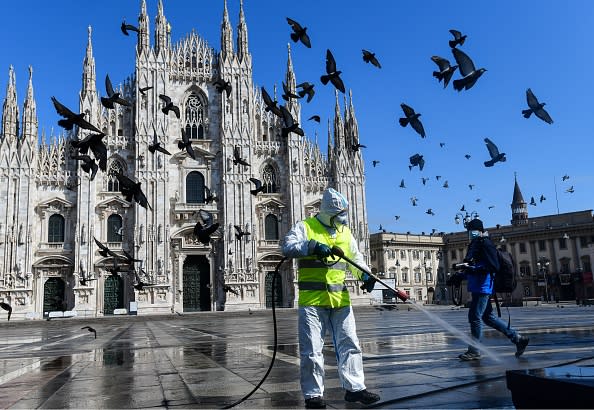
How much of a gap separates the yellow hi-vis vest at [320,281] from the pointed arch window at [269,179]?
34448 mm

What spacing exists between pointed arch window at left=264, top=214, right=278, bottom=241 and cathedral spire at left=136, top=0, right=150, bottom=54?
590 inches

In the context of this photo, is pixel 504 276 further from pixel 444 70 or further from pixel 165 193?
pixel 165 193

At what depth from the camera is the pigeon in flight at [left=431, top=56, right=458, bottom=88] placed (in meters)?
9.60

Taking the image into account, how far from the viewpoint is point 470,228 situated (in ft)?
24.6

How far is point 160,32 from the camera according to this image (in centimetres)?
3872

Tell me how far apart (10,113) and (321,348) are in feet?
123

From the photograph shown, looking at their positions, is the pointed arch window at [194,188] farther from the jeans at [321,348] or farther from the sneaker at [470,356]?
the jeans at [321,348]

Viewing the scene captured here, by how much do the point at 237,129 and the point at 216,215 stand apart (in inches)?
252

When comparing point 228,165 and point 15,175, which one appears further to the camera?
point 228,165

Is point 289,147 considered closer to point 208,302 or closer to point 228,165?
point 228,165

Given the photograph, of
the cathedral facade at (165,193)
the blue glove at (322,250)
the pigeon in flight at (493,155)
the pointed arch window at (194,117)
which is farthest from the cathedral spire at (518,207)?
the blue glove at (322,250)

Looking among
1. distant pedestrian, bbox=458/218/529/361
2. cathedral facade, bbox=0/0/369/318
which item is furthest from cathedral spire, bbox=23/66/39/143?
distant pedestrian, bbox=458/218/529/361

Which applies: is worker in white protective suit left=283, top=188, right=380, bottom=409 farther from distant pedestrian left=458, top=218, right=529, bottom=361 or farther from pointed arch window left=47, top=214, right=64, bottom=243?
pointed arch window left=47, top=214, right=64, bottom=243

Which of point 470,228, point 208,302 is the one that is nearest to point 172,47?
point 208,302
